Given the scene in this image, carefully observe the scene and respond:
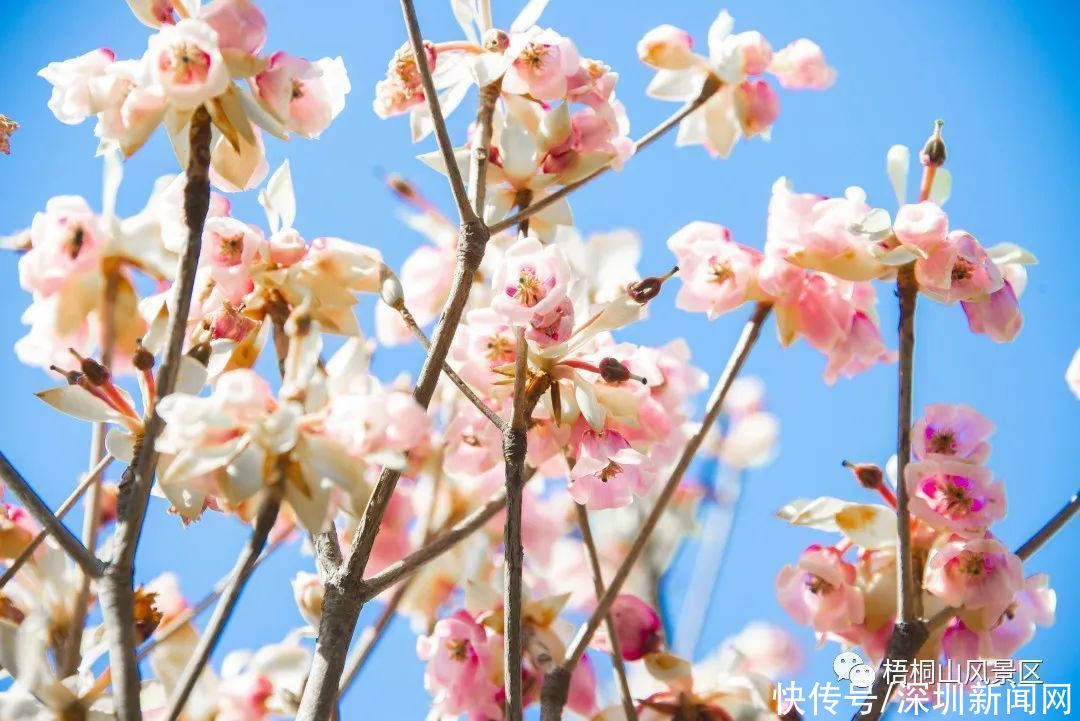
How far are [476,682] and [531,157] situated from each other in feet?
1.67

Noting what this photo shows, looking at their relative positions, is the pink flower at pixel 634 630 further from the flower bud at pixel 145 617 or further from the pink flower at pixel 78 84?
the pink flower at pixel 78 84

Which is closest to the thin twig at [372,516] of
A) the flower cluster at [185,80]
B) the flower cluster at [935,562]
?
the flower cluster at [185,80]

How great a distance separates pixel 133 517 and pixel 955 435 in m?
0.76

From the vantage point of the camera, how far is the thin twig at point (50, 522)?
2.47ft

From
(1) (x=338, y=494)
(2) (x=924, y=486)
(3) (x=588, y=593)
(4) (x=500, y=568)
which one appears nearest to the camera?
(1) (x=338, y=494)

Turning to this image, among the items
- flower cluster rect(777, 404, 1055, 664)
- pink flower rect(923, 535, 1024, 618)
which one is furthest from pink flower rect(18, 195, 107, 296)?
pink flower rect(923, 535, 1024, 618)

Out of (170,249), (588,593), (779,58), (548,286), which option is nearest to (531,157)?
(548,286)

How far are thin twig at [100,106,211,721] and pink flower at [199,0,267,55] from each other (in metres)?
0.14

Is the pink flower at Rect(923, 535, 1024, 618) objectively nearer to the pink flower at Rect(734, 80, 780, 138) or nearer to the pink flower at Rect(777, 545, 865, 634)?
the pink flower at Rect(777, 545, 865, 634)

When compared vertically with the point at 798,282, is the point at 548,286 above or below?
below

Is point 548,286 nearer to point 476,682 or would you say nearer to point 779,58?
point 476,682

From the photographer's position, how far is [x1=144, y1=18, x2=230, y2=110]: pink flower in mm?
819

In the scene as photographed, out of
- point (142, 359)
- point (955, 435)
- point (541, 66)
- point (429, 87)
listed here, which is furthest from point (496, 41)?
point (955, 435)

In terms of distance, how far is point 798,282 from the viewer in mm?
1161
